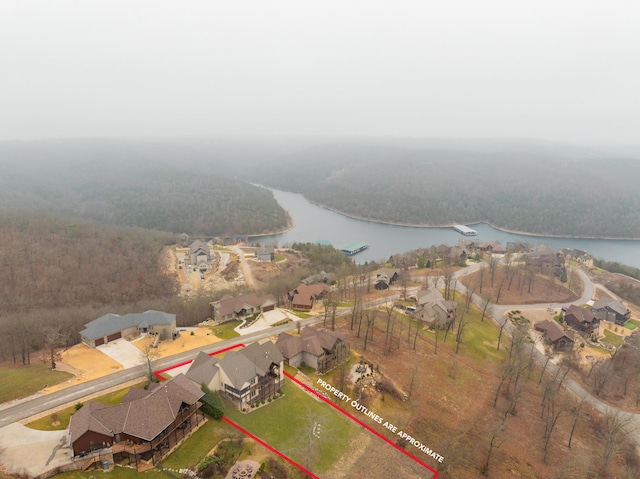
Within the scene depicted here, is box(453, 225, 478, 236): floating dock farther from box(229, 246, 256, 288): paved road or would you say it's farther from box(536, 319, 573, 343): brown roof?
box(536, 319, 573, 343): brown roof

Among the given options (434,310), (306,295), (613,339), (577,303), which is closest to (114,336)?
(306,295)

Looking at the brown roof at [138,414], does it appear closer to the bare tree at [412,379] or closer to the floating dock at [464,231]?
the bare tree at [412,379]

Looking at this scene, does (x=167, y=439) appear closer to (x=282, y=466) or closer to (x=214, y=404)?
(x=214, y=404)

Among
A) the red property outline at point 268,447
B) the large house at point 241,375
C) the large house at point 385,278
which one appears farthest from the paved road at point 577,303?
the large house at point 241,375

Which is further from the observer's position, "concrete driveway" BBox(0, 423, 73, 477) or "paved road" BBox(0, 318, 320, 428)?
"paved road" BBox(0, 318, 320, 428)

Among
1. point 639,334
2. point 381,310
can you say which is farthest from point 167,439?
point 639,334

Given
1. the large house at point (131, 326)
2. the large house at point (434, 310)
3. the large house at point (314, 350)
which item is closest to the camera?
the large house at point (314, 350)

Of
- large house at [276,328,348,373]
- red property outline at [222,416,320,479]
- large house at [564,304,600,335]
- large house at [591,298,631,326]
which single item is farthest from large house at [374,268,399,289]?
red property outline at [222,416,320,479]
